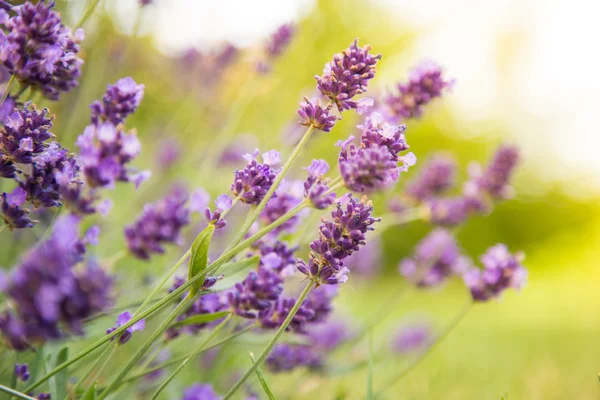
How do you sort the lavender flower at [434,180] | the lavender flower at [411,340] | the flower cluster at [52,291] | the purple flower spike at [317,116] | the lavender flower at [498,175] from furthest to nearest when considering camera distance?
the lavender flower at [411,340]
the lavender flower at [434,180]
the lavender flower at [498,175]
the purple flower spike at [317,116]
the flower cluster at [52,291]

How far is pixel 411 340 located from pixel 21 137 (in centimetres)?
212

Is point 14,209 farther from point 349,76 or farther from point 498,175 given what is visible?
point 498,175

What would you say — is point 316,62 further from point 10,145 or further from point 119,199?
point 10,145

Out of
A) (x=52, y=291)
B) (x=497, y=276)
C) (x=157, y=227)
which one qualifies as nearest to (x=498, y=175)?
(x=497, y=276)

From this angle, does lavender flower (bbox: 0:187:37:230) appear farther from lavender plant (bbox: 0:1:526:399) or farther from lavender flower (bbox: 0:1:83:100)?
lavender flower (bbox: 0:1:83:100)

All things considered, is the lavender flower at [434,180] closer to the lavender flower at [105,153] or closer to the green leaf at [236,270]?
the green leaf at [236,270]

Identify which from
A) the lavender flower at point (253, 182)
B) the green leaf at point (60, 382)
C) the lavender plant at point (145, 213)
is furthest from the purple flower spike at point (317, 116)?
the green leaf at point (60, 382)

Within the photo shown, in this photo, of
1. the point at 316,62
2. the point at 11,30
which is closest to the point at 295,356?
the point at 11,30

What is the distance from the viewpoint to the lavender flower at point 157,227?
3.59 feet

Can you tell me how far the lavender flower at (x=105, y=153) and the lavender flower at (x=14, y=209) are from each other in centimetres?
10

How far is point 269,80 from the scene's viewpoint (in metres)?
2.31

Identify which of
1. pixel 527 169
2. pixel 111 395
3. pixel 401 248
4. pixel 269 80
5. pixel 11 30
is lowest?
pixel 111 395

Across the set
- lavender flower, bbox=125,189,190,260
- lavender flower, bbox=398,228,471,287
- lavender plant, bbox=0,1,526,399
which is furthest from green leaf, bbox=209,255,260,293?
lavender flower, bbox=398,228,471,287

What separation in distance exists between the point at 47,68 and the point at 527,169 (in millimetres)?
9546
